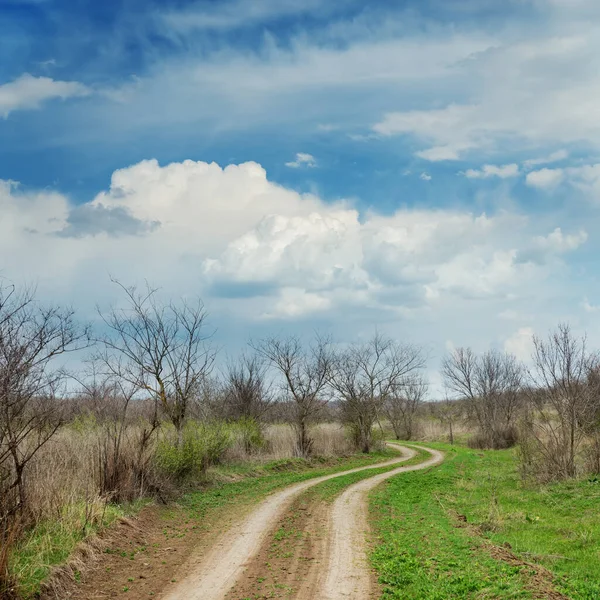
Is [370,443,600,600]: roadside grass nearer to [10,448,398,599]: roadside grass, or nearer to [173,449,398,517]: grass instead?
[173,449,398,517]: grass

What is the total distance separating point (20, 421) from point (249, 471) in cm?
1530

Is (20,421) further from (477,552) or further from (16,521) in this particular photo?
(477,552)

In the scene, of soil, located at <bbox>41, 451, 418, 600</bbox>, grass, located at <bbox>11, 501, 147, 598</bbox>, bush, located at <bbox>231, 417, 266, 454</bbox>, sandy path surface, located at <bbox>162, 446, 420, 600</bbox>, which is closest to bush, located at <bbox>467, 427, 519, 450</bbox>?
bush, located at <bbox>231, 417, 266, 454</bbox>

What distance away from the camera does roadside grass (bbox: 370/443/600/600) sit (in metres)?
8.34

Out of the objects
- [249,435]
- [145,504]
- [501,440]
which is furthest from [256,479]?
[501,440]

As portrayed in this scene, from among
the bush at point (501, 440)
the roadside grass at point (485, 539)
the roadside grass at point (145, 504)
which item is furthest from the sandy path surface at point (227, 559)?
the bush at point (501, 440)

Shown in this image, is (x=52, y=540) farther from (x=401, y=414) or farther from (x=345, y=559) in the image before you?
(x=401, y=414)

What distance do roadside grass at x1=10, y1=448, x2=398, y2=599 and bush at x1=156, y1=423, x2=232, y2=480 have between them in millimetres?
690

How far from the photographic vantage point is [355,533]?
12.4 meters

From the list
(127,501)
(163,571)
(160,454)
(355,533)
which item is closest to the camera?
(163,571)

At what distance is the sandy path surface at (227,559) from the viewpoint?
27.9ft

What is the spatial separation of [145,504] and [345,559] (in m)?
6.68

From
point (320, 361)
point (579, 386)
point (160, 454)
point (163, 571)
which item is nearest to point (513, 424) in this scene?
point (320, 361)

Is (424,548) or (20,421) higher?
(20,421)
